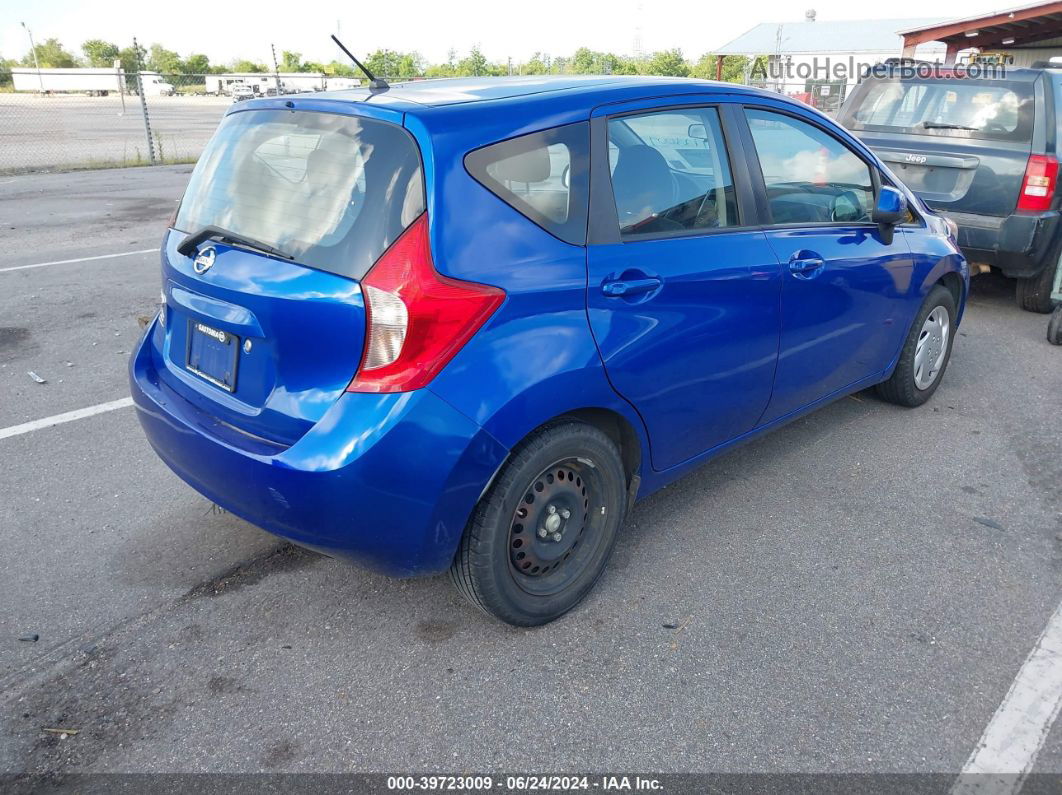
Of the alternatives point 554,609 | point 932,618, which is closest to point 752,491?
point 932,618

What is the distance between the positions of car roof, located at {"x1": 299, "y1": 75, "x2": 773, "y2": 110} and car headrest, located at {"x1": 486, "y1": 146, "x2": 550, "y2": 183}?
0.75ft

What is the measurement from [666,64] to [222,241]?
48.8m

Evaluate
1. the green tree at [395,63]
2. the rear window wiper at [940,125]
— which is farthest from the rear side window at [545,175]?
the green tree at [395,63]

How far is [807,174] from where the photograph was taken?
3781 millimetres

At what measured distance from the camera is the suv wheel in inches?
271

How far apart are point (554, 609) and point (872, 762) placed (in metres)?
1.09

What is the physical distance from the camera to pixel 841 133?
401cm

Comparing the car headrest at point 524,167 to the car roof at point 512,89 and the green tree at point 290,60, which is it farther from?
the green tree at point 290,60

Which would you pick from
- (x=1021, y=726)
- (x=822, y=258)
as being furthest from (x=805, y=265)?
(x=1021, y=726)

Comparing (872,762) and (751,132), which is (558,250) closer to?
(751,132)

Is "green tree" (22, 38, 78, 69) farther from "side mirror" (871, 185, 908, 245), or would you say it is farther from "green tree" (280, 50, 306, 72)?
"side mirror" (871, 185, 908, 245)

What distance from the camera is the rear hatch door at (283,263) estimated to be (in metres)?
2.46

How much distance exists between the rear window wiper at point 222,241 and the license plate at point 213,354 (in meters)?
0.26

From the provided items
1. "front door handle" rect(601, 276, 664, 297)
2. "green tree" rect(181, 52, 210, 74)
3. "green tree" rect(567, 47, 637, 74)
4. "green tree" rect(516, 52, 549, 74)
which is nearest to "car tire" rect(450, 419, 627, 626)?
"front door handle" rect(601, 276, 664, 297)
